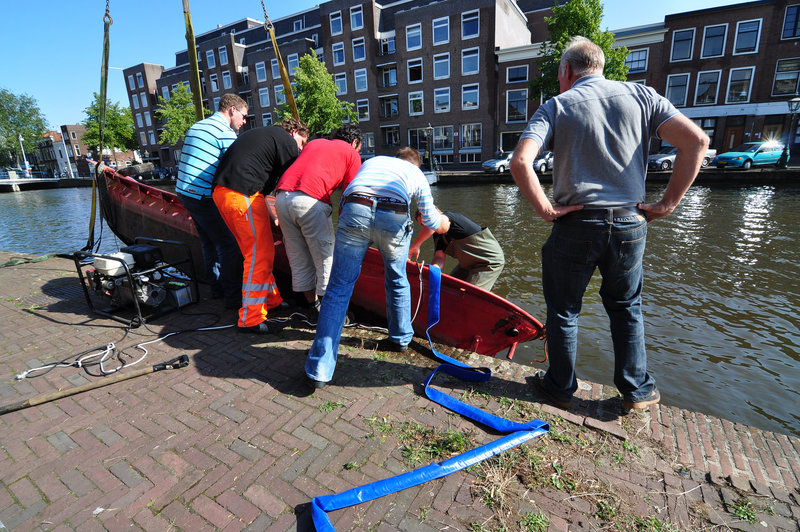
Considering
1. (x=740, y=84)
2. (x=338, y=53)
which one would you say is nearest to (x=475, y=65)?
(x=338, y=53)

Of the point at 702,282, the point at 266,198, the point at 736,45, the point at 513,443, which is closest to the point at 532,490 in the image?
the point at 513,443

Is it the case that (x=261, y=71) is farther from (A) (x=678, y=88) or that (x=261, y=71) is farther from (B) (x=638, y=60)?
(A) (x=678, y=88)

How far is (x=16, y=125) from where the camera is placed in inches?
2490

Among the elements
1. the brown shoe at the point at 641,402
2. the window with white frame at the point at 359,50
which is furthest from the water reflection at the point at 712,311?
the window with white frame at the point at 359,50

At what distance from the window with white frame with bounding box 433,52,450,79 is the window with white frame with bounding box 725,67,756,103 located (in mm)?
19660

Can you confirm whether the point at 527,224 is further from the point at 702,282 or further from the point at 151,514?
the point at 151,514

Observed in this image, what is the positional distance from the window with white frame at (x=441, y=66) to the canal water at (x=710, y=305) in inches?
1026

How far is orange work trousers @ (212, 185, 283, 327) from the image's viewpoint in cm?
356

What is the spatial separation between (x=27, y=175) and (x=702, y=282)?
2794 inches

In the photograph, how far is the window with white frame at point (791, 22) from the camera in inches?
986

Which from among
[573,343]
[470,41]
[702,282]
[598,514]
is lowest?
[702,282]

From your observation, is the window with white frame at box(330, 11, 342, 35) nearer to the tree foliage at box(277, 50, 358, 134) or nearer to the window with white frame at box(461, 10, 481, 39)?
the tree foliage at box(277, 50, 358, 134)

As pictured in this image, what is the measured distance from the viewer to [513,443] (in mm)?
2225

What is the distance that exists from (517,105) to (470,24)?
763 centimetres
